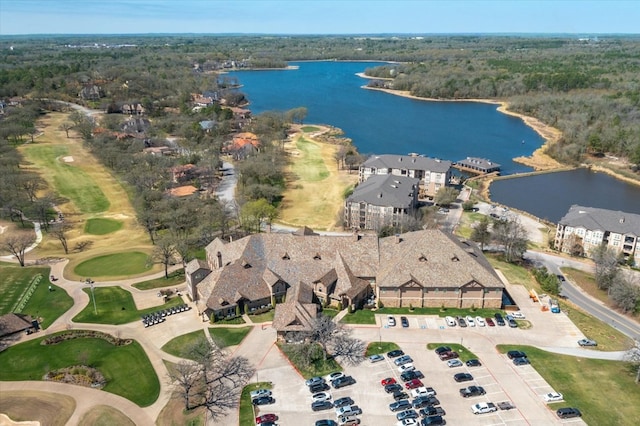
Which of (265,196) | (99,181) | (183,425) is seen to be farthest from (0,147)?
(183,425)

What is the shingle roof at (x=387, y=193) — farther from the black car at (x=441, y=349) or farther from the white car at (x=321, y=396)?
the white car at (x=321, y=396)

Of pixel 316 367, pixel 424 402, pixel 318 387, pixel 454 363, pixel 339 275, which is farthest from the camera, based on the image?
pixel 339 275

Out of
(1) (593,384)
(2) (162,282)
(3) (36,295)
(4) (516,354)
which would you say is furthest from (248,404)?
(3) (36,295)

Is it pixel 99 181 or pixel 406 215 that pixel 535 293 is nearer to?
pixel 406 215

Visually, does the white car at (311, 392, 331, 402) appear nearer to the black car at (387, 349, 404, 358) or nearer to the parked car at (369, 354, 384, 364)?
the parked car at (369, 354, 384, 364)

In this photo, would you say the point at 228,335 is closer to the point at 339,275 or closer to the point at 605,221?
the point at 339,275

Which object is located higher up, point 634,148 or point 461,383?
point 634,148
